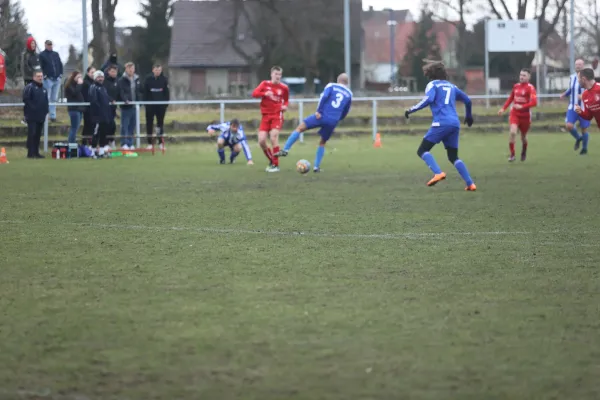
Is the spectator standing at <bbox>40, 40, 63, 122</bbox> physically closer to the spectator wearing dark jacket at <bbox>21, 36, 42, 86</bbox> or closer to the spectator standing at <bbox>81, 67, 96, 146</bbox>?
the spectator wearing dark jacket at <bbox>21, 36, 42, 86</bbox>

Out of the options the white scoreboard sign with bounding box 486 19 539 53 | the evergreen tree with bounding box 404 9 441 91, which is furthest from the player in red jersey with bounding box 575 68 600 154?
the evergreen tree with bounding box 404 9 441 91

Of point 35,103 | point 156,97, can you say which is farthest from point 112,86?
point 35,103

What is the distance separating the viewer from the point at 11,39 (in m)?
45.1

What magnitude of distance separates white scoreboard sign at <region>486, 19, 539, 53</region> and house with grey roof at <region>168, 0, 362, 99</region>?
92.0 feet

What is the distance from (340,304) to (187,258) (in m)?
2.36

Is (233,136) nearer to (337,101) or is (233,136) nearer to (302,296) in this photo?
(337,101)

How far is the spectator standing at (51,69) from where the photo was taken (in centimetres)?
2745

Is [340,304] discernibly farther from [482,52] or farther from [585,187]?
[482,52]

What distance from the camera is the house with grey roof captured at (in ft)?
253

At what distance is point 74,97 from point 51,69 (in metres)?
1.72

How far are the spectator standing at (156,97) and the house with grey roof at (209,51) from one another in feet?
153

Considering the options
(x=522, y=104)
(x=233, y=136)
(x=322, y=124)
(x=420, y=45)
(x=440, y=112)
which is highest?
(x=420, y=45)

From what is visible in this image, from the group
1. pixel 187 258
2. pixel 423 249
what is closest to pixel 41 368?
pixel 187 258

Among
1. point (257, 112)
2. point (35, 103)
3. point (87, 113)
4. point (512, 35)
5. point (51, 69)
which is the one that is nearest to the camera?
point (35, 103)
